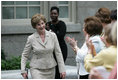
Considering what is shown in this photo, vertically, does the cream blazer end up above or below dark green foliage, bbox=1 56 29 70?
above

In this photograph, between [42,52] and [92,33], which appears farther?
[42,52]

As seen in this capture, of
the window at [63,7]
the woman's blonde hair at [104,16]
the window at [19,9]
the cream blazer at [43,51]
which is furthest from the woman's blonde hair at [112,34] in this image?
the window at [63,7]

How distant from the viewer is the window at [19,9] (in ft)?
43.0

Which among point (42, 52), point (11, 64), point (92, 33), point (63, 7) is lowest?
point (11, 64)

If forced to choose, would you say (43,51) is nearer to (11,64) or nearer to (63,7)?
(11,64)

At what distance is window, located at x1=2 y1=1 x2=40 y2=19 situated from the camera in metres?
13.1

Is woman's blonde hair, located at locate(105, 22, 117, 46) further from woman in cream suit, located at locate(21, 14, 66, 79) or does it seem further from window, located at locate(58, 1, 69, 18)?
window, located at locate(58, 1, 69, 18)

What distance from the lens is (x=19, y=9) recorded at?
13.3 metres

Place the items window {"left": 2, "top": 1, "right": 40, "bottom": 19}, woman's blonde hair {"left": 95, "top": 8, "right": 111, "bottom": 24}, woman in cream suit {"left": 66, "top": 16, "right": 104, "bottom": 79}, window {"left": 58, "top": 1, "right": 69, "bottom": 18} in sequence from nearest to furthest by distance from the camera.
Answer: woman in cream suit {"left": 66, "top": 16, "right": 104, "bottom": 79}, woman's blonde hair {"left": 95, "top": 8, "right": 111, "bottom": 24}, window {"left": 2, "top": 1, "right": 40, "bottom": 19}, window {"left": 58, "top": 1, "right": 69, "bottom": 18}

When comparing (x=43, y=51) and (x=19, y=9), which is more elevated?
(x=19, y=9)

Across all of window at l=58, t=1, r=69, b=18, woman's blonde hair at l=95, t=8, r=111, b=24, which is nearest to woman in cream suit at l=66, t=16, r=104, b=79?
woman's blonde hair at l=95, t=8, r=111, b=24

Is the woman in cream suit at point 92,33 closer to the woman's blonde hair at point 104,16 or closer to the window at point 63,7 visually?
the woman's blonde hair at point 104,16

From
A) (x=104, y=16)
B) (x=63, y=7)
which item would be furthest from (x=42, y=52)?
(x=63, y=7)

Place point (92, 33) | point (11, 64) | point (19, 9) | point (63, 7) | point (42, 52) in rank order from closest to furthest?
point (92, 33) → point (42, 52) → point (11, 64) → point (19, 9) → point (63, 7)
